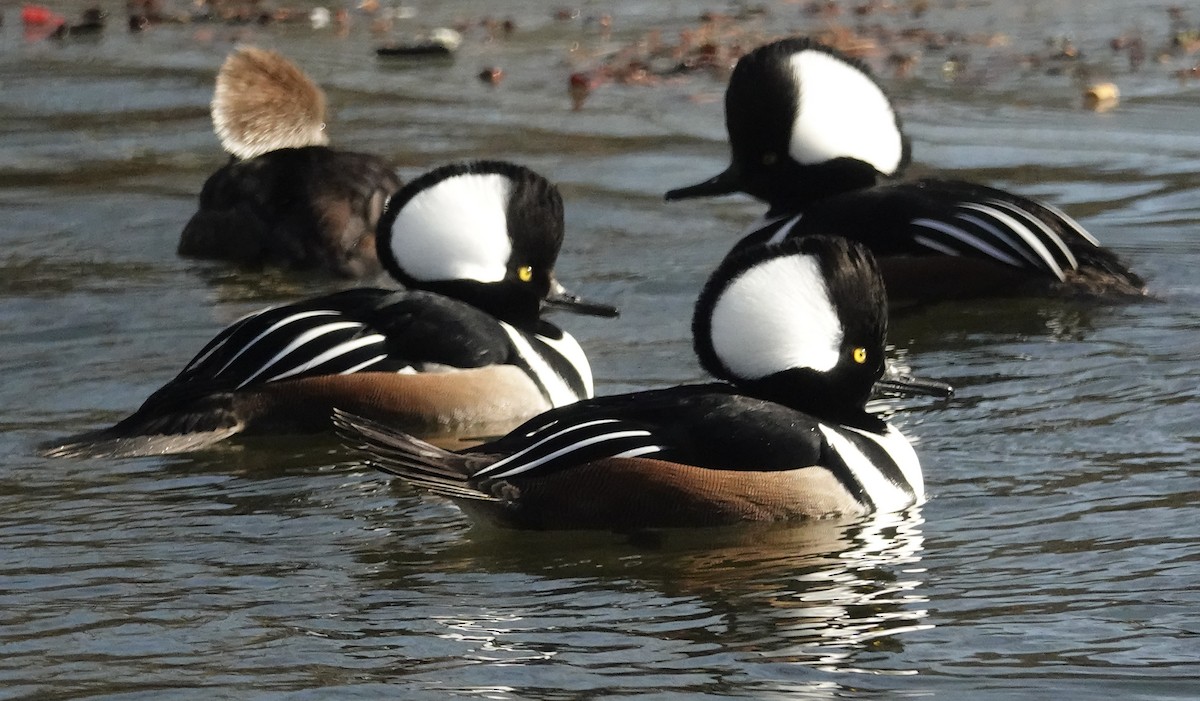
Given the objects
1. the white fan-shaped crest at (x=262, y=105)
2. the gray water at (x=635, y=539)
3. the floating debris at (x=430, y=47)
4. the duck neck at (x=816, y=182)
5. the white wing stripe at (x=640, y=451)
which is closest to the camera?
the gray water at (x=635, y=539)

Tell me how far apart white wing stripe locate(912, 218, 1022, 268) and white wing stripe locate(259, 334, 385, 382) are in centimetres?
259

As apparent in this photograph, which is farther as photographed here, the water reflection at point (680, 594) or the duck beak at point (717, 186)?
the duck beak at point (717, 186)

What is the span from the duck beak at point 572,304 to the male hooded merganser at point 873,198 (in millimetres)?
1396

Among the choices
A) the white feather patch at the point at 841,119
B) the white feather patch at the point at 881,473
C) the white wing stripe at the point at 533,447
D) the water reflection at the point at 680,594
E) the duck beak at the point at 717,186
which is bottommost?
the water reflection at the point at 680,594

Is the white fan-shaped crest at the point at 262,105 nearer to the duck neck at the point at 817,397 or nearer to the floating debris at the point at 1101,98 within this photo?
the floating debris at the point at 1101,98

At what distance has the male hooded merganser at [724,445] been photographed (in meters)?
5.49

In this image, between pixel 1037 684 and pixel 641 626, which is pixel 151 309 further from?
pixel 1037 684

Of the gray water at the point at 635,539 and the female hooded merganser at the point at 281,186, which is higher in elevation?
the female hooded merganser at the point at 281,186

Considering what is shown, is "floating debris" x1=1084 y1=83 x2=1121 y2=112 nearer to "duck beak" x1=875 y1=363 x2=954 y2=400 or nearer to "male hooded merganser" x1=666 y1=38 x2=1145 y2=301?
"male hooded merganser" x1=666 y1=38 x2=1145 y2=301

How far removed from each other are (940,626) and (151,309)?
4808 mm

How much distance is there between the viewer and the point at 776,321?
18.3 feet

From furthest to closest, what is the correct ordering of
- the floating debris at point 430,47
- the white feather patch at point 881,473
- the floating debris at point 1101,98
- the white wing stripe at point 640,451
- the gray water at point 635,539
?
1. the floating debris at point 430,47
2. the floating debris at point 1101,98
3. the white feather patch at point 881,473
4. the white wing stripe at point 640,451
5. the gray water at point 635,539

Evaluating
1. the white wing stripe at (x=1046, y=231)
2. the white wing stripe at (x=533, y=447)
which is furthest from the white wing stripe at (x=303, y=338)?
the white wing stripe at (x=1046, y=231)

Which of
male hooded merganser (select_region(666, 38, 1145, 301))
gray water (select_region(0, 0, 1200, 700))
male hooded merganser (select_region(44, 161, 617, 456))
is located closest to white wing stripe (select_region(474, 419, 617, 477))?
gray water (select_region(0, 0, 1200, 700))
